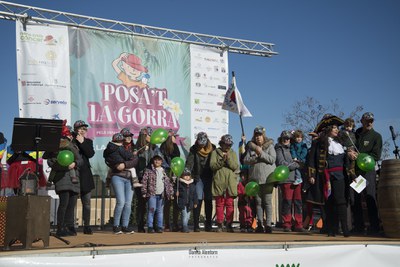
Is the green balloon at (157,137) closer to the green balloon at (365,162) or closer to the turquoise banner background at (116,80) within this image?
the turquoise banner background at (116,80)

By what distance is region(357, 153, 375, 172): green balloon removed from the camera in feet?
22.5

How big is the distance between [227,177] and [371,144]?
2.41 meters

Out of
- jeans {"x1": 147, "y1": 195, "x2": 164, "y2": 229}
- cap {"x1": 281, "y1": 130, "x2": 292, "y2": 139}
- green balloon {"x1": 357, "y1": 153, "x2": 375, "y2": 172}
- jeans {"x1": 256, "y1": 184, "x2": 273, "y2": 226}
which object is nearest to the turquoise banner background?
jeans {"x1": 147, "y1": 195, "x2": 164, "y2": 229}

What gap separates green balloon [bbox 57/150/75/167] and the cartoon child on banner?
5.02 metres

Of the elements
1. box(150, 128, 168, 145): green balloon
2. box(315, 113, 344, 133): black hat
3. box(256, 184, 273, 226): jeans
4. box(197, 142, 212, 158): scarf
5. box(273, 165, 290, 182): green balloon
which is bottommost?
box(256, 184, 273, 226): jeans

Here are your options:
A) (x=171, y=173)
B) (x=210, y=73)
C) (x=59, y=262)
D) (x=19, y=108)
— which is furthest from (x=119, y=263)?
(x=210, y=73)

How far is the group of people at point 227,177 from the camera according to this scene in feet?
22.4

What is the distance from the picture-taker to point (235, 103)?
10.5m

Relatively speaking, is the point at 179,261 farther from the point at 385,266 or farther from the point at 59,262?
the point at 385,266

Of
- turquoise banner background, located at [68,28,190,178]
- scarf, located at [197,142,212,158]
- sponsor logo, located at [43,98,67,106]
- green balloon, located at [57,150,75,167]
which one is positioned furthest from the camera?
turquoise banner background, located at [68,28,190,178]

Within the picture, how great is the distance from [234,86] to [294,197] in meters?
3.54

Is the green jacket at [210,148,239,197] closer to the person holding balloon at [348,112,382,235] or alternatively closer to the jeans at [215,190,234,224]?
the jeans at [215,190,234,224]

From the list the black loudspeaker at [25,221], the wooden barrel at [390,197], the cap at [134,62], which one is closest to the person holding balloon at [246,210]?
the wooden barrel at [390,197]

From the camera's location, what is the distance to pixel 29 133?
5844 millimetres
